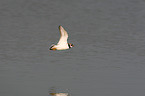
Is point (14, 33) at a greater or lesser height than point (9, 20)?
lesser

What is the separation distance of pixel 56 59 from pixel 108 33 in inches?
295

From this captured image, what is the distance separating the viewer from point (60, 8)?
37781 mm

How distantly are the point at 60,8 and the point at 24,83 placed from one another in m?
19.8

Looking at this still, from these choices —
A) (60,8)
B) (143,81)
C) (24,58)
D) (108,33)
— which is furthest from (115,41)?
(60,8)

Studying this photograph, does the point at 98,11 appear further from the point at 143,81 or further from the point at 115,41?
the point at 143,81

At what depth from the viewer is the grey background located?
18.3 m

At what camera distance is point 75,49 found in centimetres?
2492

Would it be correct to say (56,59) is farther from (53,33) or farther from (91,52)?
(53,33)

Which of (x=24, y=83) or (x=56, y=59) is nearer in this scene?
(x=24, y=83)

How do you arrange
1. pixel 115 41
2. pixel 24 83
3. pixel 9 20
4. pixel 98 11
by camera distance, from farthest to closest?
pixel 98 11 < pixel 9 20 < pixel 115 41 < pixel 24 83

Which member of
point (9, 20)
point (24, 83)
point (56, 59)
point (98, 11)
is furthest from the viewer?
point (98, 11)

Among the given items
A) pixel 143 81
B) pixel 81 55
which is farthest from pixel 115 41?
pixel 143 81

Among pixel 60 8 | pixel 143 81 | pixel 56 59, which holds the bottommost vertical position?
pixel 143 81

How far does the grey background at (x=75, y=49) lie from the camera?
18314mm
